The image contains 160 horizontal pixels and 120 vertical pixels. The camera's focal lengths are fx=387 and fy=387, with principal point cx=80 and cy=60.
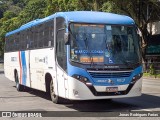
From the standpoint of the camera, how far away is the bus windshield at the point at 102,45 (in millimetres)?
12023

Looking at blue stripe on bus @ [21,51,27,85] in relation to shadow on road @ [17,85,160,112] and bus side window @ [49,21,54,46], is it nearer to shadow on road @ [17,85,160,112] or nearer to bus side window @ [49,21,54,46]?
bus side window @ [49,21,54,46]

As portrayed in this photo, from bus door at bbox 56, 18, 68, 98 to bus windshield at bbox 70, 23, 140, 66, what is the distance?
0.56m

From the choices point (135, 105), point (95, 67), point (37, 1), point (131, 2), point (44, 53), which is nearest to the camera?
point (95, 67)

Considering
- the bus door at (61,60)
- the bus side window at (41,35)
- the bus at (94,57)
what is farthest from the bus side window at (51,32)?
the bus side window at (41,35)

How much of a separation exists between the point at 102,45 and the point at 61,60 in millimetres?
1501

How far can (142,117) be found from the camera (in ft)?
34.9

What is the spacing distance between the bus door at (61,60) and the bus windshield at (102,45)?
56 centimetres

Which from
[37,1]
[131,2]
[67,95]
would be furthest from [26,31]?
[37,1]

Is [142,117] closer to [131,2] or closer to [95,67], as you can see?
[95,67]

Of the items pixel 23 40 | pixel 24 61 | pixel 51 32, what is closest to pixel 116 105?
pixel 51 32

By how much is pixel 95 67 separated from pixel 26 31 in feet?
24.4

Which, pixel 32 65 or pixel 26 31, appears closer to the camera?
pixel 32 65

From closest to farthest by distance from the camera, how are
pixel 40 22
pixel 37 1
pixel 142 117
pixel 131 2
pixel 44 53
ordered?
pixel 142 117 < pixel 44 53 < pixel 40 22 < pixel 131 2 < pixel 37 1

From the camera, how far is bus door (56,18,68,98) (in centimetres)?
1238
